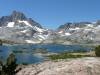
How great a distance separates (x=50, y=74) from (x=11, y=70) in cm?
614

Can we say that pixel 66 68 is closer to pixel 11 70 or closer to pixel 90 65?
pixel 90 65

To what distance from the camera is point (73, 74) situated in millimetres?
27844

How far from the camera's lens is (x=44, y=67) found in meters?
30.2

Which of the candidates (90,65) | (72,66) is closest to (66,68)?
(72,66)

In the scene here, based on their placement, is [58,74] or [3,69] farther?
[3,69]

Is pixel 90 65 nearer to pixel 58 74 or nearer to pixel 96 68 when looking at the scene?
pixel 96 68

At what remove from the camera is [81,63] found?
29391 mm

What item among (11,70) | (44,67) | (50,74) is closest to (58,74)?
(50,74)

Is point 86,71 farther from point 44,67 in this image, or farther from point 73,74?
point 44,67

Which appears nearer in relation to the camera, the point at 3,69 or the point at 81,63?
the point at 81,63

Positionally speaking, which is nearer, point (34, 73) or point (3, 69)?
point (34, 73)

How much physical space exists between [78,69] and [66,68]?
1.33 m

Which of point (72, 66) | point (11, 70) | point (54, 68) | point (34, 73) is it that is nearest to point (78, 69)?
point (72, 66)

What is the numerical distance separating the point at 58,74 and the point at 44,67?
2959 mm
